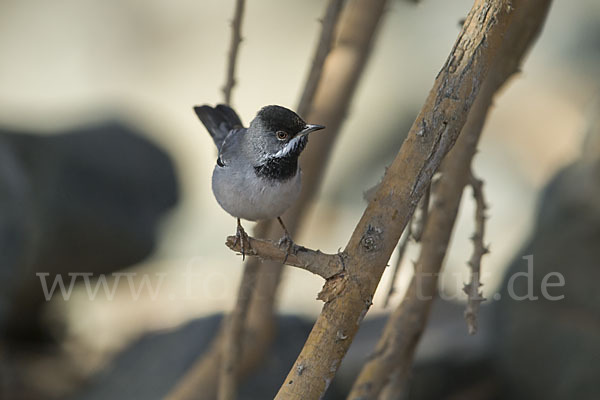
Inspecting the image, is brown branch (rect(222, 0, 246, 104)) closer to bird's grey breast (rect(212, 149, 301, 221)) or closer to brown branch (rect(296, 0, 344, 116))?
brown branch (rect(296, 0, 344, 116))

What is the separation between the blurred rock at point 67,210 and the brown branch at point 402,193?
4870 mm

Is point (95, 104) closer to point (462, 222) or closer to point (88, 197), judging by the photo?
point (88, 197)

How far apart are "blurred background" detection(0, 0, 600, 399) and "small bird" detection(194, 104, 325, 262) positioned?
285 centimetres

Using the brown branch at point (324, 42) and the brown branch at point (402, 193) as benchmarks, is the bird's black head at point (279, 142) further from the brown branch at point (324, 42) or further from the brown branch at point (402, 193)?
the brown branch at point (402, 193)

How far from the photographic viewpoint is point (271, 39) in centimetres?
1067

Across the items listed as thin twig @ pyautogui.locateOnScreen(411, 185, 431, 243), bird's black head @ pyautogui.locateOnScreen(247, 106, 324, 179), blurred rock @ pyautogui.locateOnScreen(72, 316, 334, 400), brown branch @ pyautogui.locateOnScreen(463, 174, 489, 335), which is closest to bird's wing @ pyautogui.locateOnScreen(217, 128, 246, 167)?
bird's black head @ pyautogui.locateOnScreen(247, 106, 324, 179)

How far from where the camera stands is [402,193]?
266 cm

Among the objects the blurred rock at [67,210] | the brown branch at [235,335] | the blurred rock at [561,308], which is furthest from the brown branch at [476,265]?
the blurred rock at [67,210]

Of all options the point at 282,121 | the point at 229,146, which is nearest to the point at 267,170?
the point at 282,121

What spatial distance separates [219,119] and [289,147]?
0.85m

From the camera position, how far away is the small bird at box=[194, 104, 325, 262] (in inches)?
137

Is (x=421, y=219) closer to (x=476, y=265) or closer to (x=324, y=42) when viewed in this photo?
(x=476, y=265)

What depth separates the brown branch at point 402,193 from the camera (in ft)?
8.56

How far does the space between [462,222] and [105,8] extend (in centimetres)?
617
